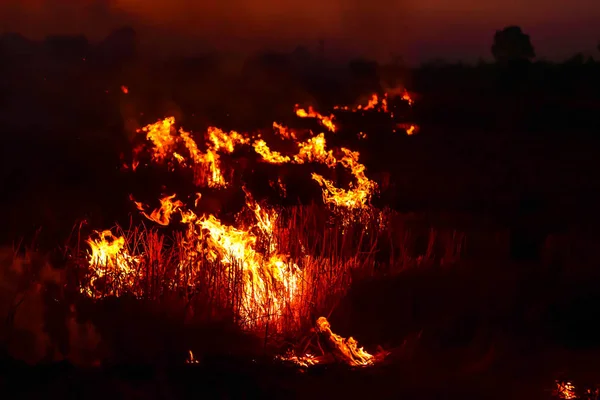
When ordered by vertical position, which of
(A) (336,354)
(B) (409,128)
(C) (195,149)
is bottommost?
(A) (336,354)

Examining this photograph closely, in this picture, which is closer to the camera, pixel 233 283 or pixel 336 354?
pixel 336 354

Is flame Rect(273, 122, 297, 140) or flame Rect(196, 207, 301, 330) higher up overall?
flame Rect(273, 122, 297, 140)

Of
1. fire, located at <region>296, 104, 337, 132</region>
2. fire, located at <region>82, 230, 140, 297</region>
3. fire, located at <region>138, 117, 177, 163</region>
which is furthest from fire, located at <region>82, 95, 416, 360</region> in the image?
fire, located at <region>296, 104, 337, 132</region>

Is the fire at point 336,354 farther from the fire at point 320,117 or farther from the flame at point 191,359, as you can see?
the fire at point 320,117

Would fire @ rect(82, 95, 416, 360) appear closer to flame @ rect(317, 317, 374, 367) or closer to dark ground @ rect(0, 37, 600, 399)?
flame @ rect(317, 317, 374, 367)

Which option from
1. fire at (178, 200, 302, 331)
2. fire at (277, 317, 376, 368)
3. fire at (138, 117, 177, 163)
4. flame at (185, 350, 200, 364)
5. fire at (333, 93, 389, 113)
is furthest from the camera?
fire at (333, 93, 389, 113)

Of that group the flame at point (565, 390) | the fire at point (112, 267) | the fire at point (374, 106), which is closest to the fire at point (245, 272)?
the fire at point (112, 267)

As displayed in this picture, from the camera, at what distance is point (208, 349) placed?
213 inches

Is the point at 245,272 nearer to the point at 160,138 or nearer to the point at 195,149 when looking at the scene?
the point at 195,149

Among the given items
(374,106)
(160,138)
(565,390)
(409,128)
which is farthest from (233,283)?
(374,106)

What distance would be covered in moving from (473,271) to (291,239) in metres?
1.92

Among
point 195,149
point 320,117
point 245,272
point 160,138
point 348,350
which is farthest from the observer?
point 320,117

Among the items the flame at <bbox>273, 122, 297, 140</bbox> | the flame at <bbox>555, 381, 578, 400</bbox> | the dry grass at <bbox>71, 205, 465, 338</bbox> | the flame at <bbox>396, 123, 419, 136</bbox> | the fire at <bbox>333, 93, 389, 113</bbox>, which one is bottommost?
the flame at <bbox>555, 381, 578, 400</bbox>

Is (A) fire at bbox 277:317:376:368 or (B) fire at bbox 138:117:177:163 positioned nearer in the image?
(A) fire at bbox 277:317:376:368
